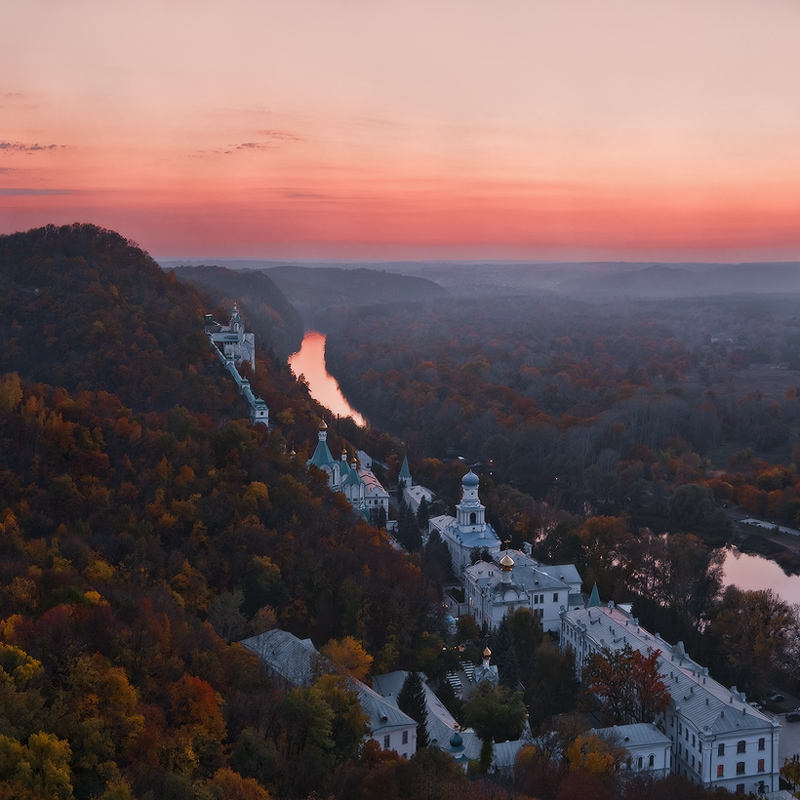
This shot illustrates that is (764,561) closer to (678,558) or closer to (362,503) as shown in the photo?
(678,558)

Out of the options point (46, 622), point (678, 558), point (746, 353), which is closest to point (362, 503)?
point (678, 558)

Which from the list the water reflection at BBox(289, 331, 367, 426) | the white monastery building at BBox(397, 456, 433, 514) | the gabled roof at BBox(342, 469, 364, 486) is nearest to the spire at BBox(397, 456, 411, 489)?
the white monastery building at BBox(397, 456, 433, 514)

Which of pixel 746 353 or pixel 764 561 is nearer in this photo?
pixel 764 561

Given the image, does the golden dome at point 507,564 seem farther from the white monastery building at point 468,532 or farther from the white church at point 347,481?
the white church at point 347,481

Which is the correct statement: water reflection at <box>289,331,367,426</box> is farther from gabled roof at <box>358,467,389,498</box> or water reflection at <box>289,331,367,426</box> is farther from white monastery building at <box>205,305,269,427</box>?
gabled roof at <box>358,467,389,498</box>

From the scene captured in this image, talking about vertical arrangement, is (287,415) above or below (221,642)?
above

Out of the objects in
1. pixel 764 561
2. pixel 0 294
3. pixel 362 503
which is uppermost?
pixel 0 294
